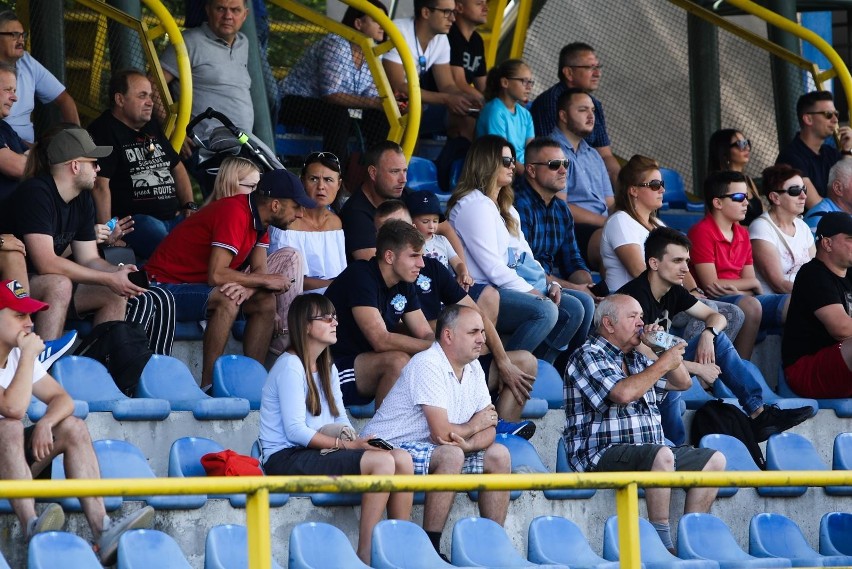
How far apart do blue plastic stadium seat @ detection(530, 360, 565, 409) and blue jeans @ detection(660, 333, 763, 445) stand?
1.51 feet

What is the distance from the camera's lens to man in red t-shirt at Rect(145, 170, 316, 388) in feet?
21.3

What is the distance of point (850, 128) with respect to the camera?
9938 mm

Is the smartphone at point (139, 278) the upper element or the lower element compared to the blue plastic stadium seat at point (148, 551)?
upper

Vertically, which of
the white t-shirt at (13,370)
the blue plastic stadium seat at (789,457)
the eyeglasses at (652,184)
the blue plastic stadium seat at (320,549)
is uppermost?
the eyeglasses at (652,184)

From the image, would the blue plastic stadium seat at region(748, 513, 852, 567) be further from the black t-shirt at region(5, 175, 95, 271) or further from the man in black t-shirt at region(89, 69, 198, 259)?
the man in black t-shirt at region(89, 69, 198, 259)

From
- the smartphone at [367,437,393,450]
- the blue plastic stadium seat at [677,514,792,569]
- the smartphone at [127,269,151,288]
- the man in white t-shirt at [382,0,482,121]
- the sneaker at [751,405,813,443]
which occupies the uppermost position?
the man in white t-shirt at [382,0,482,121]

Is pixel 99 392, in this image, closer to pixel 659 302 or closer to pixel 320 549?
pixel 320 549

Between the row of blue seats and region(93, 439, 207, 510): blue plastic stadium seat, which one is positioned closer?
the row of blue seats

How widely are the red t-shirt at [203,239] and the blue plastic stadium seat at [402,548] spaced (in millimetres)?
2080

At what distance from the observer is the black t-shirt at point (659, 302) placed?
7.06 m

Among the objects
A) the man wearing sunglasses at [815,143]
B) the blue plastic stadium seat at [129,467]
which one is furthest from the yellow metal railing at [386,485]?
the man wearing sunglasses at [815,143]

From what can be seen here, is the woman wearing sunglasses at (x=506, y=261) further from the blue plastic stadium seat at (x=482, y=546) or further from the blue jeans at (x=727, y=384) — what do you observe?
the blue plastic stadium seat at (x=482, y=546)

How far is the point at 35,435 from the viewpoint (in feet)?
16.1

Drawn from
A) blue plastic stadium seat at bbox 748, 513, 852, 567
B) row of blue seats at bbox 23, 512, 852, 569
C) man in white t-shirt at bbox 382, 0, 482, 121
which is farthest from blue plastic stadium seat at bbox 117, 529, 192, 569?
man in white t-shirt at bbox 382, 0, 482, 121
